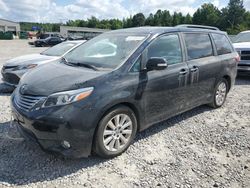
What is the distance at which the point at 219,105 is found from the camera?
19.7ft

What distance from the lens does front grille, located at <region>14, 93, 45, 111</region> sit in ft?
10.9

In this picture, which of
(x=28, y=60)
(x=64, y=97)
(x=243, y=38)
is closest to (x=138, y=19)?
(x=243, y=38)

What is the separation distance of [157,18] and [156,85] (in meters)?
103

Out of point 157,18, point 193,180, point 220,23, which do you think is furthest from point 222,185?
point 157,18

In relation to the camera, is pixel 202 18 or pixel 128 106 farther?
pixel 202 18

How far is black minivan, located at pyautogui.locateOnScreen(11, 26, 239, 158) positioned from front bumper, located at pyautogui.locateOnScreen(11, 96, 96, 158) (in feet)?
0.04

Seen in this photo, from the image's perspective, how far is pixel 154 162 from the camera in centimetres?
367

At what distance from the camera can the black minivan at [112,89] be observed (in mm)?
3230

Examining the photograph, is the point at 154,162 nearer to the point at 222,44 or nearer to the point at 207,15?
the point at 222,44

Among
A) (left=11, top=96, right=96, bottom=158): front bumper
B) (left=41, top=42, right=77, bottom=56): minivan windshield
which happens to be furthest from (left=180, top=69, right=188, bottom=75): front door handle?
(left=41, top=42, right=77, bottom=56): minivan windshield

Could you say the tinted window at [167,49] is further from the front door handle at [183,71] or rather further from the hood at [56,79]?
the hood at [56,79]

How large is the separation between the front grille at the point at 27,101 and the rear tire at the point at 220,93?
148 inches

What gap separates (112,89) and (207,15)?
92945 mm

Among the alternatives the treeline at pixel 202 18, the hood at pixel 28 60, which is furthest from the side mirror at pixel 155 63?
the treeline at pixel 202 18
